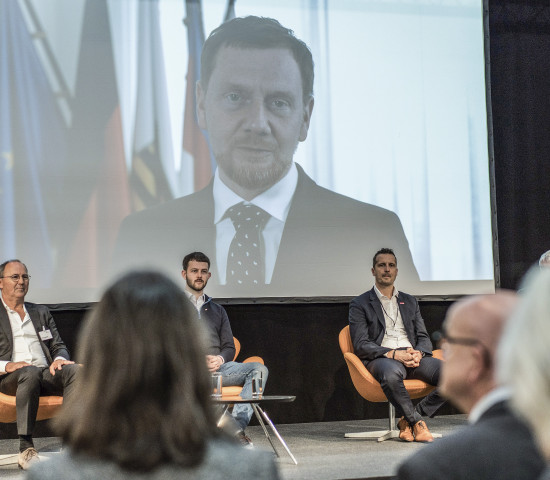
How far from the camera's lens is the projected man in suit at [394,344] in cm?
490

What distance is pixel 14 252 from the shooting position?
5410mm

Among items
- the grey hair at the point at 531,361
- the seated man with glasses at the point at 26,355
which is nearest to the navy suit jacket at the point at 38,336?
the seated man with glasses at the point at 26,355

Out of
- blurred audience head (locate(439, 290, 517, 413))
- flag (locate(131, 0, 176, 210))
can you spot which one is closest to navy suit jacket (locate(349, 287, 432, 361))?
flag (locate(131, 0, 176, 210))

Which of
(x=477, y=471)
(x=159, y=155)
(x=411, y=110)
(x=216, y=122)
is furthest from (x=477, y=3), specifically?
(x=477, y=471)

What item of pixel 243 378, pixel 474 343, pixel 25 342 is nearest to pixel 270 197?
pixel 243 378

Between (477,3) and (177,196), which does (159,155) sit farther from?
(477,3)

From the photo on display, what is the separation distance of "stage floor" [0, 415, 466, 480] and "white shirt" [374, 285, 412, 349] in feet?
2.04

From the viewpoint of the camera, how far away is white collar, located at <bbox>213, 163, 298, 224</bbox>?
19.0 feet

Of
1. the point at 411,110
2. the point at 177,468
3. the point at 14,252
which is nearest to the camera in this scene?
the point at 177,468

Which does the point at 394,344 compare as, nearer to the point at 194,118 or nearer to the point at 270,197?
the point at 270,197

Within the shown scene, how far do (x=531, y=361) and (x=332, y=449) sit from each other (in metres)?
3.89

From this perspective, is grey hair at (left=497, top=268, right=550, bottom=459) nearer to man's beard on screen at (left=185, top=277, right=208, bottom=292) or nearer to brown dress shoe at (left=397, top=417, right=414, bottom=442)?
brown dress shoe at (left=397, top=417, right=414, bottom=442)

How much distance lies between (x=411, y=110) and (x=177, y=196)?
1.91 meters

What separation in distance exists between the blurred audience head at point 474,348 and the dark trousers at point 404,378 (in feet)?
11.7
